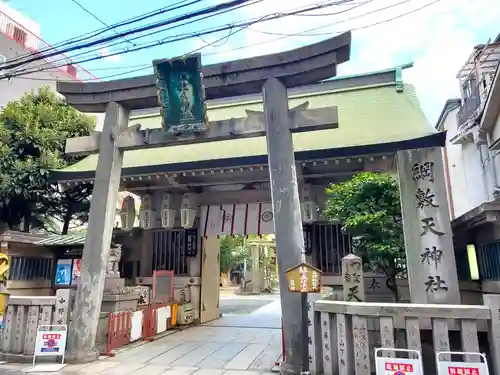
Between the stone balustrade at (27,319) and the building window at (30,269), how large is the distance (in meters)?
4.07

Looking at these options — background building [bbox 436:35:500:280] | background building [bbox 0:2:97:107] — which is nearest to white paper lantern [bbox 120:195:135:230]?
background building [bbox 436:35:500:280]

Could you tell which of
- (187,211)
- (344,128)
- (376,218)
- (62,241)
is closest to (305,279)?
(376,218)

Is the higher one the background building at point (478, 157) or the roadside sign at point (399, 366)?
the background building at point (478, 157)

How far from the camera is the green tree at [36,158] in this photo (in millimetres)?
12852

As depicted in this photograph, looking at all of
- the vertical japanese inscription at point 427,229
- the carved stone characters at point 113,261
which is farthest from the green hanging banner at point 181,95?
the vertical japanese inscription at point 427,229

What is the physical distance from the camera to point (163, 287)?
1180 cm

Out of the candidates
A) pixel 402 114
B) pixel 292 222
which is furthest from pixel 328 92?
pixel 292 222

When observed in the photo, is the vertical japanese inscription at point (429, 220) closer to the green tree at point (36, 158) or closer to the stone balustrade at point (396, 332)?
the stone balustrade at point (396, 332)

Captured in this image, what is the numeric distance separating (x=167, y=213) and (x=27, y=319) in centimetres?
576

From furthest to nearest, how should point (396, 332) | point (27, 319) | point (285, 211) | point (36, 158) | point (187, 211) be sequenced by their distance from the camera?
point (36, 158) < point (187, 211) < point (27, 319) < point (285, 211) < point (396, 332)

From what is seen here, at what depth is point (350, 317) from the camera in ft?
18.2

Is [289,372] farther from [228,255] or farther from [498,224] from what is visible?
[228,255]

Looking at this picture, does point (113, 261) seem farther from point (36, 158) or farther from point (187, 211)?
point (36, 158)

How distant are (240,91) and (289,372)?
18.9 feet
